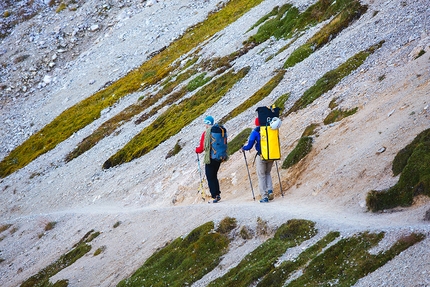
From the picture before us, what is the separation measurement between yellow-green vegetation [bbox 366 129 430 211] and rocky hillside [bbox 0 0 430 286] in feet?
0.88

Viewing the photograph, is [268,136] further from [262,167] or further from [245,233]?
[245,233]

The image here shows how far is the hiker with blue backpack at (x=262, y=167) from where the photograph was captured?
75.4 ft

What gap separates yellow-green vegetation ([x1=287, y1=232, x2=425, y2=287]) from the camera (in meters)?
14.3

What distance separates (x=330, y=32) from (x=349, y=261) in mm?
30752

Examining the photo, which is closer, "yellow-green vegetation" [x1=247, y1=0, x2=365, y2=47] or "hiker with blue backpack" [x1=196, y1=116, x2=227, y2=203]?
"hiker with blue backpack" [x1=196, y1=116, x2=227, y2=203]

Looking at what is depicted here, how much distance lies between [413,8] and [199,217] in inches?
792

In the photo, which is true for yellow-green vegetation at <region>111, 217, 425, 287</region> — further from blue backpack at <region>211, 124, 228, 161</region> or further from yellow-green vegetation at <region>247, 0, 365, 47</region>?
yellow-green vegetation at <region>247, 0, 365, 47</region>

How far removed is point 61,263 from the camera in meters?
33.0

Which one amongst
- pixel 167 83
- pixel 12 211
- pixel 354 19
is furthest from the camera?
pixel 167 83

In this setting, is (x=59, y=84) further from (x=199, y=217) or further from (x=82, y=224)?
(x=199, y=217)

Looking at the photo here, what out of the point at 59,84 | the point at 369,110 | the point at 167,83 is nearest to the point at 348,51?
the point at 369,110

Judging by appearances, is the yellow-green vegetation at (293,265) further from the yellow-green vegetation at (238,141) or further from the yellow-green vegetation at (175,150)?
the yellow-green vegetation at (175,150)

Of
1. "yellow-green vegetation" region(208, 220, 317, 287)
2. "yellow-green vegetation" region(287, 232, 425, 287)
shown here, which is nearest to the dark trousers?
"yellow-green vegetation" region(208, 220, 317, 287)

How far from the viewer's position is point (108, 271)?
27.3m
